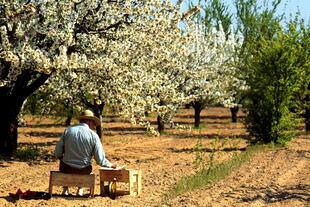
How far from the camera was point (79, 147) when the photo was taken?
9211 mm

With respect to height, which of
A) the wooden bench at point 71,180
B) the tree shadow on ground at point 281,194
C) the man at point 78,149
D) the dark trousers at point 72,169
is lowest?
the tree shadow on ground at point 281,194

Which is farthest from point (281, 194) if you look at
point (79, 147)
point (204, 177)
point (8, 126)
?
point (8, 126)

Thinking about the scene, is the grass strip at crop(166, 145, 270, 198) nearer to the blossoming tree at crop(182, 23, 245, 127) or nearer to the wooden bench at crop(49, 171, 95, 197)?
the wooden bench at crop(49, 171, 95, 197)

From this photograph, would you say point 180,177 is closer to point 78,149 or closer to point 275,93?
point 78,149

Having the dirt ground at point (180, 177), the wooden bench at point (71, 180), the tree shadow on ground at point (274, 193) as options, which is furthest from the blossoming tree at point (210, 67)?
the wooden bench at point (71, 180)

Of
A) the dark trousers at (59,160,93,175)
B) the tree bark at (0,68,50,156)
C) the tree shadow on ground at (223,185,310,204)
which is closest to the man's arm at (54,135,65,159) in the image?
the dark trousers at (59,160,93,175)

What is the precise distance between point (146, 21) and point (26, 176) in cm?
597

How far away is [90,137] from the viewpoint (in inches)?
365

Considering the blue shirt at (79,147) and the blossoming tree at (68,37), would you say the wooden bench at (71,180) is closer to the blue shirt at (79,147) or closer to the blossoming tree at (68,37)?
the blue shirt at (79,147)

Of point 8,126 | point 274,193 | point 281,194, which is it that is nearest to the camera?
point 281,194

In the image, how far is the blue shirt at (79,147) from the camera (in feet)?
30.2

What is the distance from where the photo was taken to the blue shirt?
921 cm

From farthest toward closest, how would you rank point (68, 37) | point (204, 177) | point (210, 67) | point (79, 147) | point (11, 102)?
1. point (210, 67)
2. point (11, 102)
3. point (68, 37)
4. point (204, 177)
5. point (79, 147)

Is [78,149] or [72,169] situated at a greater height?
[78,149]
